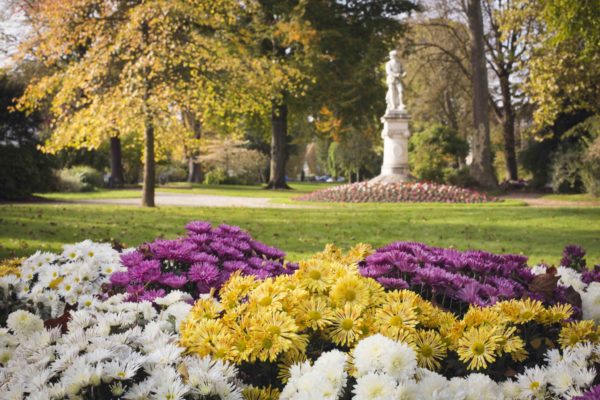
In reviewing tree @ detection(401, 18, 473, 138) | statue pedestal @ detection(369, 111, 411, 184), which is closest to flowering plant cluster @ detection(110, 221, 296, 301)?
statue pedestal @ detection(369, 111, 411, 184)

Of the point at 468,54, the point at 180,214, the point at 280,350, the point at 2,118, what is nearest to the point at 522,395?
the point at 280,350

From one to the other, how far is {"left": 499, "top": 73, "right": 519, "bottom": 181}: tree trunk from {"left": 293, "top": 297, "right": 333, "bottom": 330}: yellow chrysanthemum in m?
30.9

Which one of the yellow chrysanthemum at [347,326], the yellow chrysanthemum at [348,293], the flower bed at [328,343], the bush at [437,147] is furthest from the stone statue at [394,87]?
the yellow chrysanthemum at [347,326]

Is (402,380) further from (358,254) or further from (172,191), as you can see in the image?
(172,191)

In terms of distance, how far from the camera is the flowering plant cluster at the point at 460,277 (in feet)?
9.02

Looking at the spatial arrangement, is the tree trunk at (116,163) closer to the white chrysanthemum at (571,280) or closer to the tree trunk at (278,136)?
the tree trunk at (278,136)

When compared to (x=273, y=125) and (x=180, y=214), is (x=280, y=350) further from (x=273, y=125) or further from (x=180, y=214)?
(x=273, y=125)

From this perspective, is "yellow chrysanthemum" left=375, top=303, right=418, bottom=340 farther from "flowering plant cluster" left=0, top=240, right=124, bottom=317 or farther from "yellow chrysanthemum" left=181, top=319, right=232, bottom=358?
"flowering plant cluster" left=0, top=240, right=124, bottom=317

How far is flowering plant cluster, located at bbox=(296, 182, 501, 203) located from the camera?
1967 cm

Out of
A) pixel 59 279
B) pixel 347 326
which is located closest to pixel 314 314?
pixel 347 326

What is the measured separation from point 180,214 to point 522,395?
11696 mm

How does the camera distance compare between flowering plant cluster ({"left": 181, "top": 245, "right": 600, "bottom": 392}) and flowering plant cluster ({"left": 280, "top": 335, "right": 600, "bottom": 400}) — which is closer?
flowering plant cluster ({"left": 280, "top": 335, "right": 600, "bottom": 400})

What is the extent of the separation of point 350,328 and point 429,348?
11.4 inches

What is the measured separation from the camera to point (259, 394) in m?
2.02
